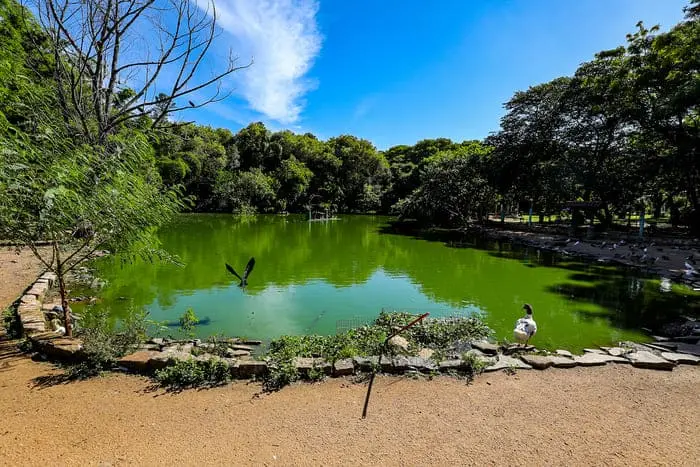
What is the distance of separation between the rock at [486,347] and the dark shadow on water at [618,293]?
3.40 m

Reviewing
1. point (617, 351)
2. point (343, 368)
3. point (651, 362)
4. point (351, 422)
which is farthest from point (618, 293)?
point (351, 422)

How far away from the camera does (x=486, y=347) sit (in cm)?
491

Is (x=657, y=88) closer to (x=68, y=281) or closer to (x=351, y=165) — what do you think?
(x=68, y=281)

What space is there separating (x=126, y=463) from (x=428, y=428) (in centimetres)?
243

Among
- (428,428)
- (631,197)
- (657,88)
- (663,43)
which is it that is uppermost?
(663,43)

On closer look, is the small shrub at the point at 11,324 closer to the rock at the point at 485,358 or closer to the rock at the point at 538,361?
the rock at the point at 485,358

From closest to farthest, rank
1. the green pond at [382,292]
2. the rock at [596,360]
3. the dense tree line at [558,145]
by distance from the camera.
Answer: the rock at [596,360] → the green pond at [382,292] → the dense tree line at [558,145]

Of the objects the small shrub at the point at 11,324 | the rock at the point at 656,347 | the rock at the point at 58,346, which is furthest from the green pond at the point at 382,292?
the small shrub at the point at 11,324

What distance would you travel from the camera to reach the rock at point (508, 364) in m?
4.16

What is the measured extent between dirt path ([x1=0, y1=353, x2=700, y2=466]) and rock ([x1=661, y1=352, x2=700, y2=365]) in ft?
2.25

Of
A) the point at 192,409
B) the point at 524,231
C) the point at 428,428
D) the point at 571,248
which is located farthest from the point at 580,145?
the point at 192,409

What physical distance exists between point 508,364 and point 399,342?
144cm

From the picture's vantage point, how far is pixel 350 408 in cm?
329

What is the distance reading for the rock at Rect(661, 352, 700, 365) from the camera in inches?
177
